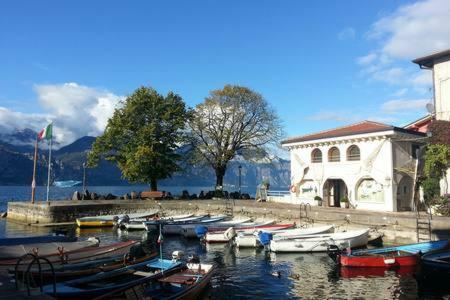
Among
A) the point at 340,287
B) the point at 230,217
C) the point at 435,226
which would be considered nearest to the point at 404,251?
the point at 435,226

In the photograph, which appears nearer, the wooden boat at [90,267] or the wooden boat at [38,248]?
the wooden boat at [90,267]

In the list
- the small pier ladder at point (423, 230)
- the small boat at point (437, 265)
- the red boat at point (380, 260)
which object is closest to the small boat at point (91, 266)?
the red boat at point (380, 260)

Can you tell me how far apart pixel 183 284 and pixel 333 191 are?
29.3 metres

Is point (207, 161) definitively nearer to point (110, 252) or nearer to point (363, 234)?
point (363, 234)

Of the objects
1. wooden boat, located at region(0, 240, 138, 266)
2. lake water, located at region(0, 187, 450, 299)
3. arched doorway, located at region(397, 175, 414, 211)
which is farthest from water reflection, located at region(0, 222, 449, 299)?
arched doorway, located at region(397, 175, 414, 211)

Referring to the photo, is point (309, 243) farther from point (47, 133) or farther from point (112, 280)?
point (47, 133)

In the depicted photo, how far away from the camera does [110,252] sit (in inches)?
Result: 906

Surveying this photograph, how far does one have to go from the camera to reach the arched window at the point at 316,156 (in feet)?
144

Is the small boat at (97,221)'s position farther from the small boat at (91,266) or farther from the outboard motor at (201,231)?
the small boat at (91,266)

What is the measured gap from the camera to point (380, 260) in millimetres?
22984

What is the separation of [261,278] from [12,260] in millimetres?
13115

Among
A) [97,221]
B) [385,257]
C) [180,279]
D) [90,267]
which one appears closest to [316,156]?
[385,257]

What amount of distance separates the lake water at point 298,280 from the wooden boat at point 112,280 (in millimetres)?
2722

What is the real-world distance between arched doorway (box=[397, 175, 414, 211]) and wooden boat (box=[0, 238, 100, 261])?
93.3ft
